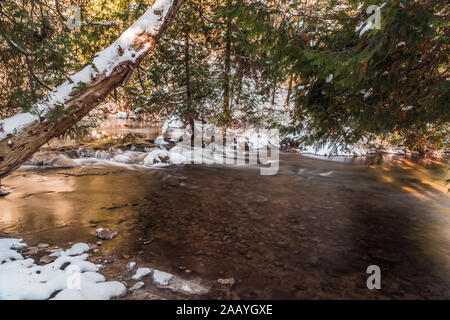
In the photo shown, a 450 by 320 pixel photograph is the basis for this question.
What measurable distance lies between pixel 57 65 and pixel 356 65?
5061 mm

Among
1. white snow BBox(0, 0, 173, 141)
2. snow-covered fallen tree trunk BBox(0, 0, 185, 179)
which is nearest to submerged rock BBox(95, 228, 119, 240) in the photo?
snow-covered fallen tree trunk BBox(0, 0, 185, 179)

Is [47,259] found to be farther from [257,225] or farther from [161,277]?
[257,225]

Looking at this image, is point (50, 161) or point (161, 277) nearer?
point (161, 277)

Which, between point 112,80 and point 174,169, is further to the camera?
point 174,169

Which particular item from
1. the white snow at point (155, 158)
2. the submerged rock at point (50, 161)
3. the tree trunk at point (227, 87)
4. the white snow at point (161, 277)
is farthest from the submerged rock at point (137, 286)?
the submerged rock at point (50, 161)

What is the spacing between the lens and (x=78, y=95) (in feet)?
11.4

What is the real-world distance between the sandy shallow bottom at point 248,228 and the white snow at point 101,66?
7.17 feet

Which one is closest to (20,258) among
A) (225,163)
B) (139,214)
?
(139,214)

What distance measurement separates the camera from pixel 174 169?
1045cm

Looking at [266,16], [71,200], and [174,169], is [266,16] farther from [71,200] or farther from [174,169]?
[174,169]

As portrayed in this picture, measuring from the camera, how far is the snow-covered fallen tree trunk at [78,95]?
313cm

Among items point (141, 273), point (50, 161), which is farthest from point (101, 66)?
point (50, 161)

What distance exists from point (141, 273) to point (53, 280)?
1.06 m

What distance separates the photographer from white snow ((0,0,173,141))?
10.3ft
